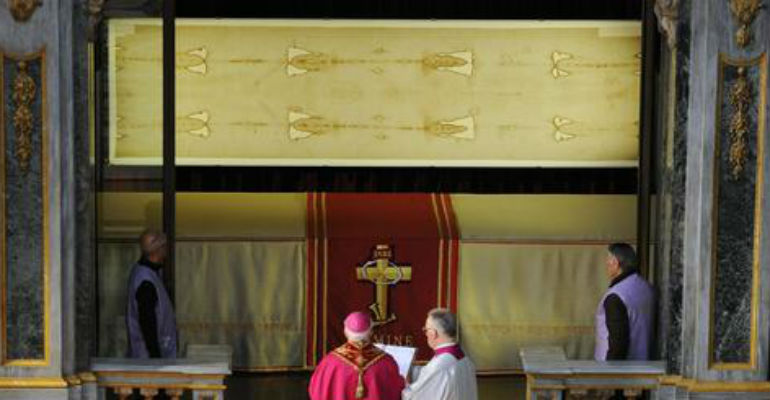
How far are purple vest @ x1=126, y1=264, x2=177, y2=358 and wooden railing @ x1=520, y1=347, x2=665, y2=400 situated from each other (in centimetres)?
211

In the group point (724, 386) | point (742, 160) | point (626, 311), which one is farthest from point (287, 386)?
point (742, 160)

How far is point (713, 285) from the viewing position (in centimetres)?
1096

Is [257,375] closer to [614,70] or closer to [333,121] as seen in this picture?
[333,121]

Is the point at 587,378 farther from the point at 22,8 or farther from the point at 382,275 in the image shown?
the point at 22,8

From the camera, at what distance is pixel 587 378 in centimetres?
1114

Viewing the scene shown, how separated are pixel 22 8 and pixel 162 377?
2.11 metres

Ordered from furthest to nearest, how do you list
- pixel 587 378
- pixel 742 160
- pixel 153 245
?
pixel 153 245 < pixel 587 378 < pixel 742 160

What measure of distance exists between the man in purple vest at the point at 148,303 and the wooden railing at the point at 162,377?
563 mm

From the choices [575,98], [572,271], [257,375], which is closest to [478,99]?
[575,98]

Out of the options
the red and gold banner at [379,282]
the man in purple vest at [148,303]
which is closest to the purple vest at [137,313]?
the man in purple vest at [148,303]

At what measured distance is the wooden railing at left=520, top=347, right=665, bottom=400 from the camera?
436 inches

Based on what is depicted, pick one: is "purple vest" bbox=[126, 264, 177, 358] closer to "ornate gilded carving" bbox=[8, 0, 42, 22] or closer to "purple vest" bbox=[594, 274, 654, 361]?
"ornate gilded carving" bbox=[8, 0, 42, 22]

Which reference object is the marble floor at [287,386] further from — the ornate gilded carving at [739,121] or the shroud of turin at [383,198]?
the ornate gilded carving at [739,121]

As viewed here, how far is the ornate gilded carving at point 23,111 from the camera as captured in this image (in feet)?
34.9
